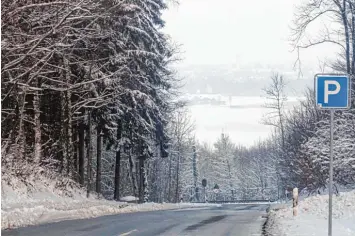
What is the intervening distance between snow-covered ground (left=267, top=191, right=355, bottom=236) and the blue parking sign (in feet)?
11.2

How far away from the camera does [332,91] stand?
9836 mm

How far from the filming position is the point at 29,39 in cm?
1543

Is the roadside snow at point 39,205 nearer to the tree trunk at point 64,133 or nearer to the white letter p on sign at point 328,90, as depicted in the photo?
the tree trunk at point 64,133

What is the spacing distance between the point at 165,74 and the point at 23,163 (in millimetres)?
15249

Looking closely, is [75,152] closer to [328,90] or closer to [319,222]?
[319,222]

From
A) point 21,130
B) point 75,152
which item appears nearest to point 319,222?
point 21,130

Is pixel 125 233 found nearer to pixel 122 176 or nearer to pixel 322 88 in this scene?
pixel 322 88

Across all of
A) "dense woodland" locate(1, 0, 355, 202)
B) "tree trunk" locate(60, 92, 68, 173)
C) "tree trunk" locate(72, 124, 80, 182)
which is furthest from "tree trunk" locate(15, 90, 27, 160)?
"tree trunk" locate(72, 124, 80, 182)

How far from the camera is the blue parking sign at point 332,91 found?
32.1ft

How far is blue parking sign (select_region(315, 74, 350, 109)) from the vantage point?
9.77 metres

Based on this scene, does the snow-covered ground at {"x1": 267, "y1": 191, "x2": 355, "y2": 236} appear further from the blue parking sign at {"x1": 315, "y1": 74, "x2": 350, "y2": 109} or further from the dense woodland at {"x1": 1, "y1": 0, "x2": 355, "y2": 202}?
the dense woodland at {"x1": 1, "y1": 0, "x2": 355, "y2": 202}

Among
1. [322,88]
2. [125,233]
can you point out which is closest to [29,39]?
[125,233]

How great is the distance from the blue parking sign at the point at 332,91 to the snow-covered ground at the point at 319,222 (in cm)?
343

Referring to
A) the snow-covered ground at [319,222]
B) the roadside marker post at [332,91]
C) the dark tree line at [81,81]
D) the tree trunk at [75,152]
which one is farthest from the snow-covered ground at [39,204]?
the roadside marker post at [332,91]
